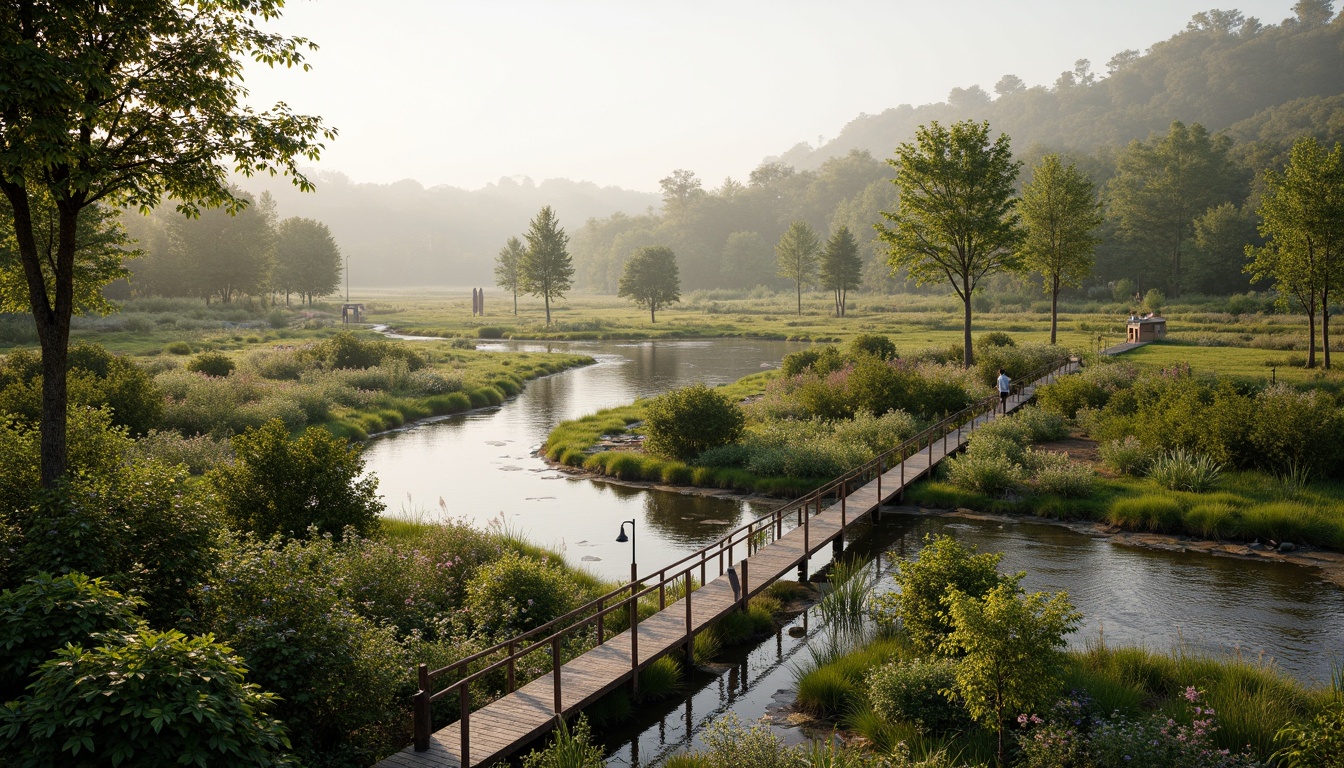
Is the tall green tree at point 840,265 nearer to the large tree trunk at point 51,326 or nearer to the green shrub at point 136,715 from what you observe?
the large tree trunk at point 51,326

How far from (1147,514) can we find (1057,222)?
38821mm

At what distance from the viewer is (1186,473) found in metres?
23.4

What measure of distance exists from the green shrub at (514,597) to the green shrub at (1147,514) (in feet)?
46.3

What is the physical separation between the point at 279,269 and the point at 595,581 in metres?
109

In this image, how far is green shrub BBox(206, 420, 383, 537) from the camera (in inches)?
648

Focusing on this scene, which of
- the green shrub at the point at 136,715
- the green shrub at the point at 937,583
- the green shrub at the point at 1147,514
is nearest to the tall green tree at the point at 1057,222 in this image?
the green shrub at the point at 1147,514

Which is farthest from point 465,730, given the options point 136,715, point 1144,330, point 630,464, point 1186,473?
point 1144,330

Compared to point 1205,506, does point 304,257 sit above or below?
above

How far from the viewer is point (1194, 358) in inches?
1906

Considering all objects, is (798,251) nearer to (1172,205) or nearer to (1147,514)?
(1172,205)

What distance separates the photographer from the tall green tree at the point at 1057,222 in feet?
182

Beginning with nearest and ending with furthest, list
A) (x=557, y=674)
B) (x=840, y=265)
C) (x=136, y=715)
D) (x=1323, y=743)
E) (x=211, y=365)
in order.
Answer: (x=136, y=715) → (x=1323, y=743) → (x=557, y=674) → (x=211, y=365) → (x=840, y=265)

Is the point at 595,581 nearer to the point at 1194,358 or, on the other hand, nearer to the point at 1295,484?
the point at 1295,484

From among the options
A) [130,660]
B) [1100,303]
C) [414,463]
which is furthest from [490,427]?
[1100,303]
